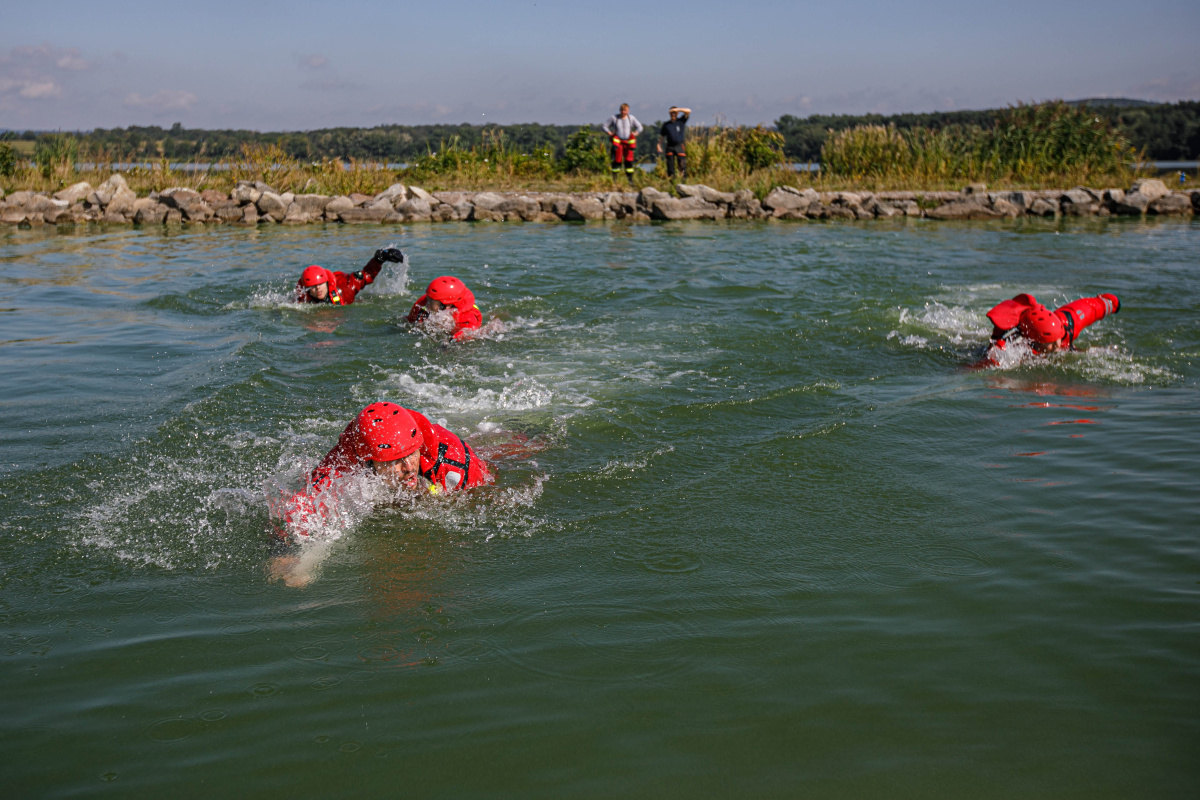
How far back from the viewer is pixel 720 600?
403cm

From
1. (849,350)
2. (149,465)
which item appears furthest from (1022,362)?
(149,465)

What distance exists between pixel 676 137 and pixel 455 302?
555 inches

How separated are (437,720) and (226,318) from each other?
8483mm

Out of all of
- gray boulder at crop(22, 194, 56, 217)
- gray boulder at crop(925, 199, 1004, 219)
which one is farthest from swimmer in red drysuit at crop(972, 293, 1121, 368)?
gray boulder at crop(22, 194, 56, 217)

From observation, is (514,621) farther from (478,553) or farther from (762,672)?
(762,672)

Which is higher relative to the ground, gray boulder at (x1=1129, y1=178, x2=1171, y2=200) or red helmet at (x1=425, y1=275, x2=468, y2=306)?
gray boulder at (x1=1129, y1=178, x2=1171, y2=200)

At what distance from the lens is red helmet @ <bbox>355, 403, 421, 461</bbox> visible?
4398 millimetres

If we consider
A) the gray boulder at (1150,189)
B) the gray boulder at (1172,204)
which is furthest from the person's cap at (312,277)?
the gray boulder at (1172,204)

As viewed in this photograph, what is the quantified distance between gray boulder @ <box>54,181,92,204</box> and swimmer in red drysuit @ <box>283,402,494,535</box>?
59.4 feet

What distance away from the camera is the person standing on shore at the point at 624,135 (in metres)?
21.0

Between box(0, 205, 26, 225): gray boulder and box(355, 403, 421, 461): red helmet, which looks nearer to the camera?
box(355, 403, 421, 461): red helmet

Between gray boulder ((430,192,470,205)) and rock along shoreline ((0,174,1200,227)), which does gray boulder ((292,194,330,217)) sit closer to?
rock along shoreline ((0,174,1200,227))

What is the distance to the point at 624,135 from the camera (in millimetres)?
21203

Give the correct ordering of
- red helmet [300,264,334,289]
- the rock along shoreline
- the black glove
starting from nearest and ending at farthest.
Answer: the black glove
red helmet [300,264,334,289]
the rock along shoreline
